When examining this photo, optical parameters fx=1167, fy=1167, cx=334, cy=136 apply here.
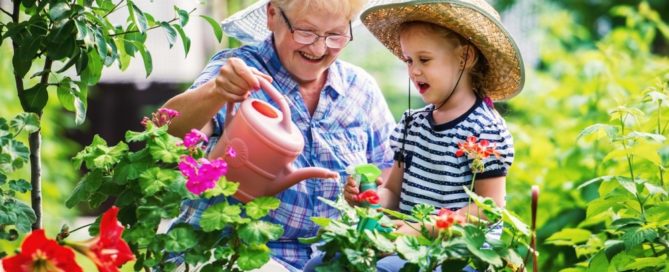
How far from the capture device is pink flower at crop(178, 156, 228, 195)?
2.10 m

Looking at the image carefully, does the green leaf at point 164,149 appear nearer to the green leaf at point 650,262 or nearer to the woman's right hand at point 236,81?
the woman's right hand at point 236,81

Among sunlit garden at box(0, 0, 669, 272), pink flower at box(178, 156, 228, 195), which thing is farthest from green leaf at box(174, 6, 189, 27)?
pink flower at box(178, 156, 228, 195)

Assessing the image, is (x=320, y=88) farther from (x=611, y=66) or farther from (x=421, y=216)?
(x=611, y=66)

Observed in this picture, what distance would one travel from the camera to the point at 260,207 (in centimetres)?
212

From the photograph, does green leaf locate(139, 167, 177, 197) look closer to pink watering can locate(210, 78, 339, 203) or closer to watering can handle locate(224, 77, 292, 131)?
pink watering can locate(210, 78, 339, 203)

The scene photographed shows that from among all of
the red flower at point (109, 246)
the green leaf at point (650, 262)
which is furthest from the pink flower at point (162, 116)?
the green leaf at point (650, 262)

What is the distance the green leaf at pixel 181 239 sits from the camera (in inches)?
82.4

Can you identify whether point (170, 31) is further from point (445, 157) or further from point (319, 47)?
point (445, 157)

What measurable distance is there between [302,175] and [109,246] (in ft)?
1.69

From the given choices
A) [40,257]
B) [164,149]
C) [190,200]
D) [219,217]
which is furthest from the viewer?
[190,200]

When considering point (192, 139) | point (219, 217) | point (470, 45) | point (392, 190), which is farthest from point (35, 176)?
point (470, 45)

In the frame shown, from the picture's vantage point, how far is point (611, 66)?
193 inches

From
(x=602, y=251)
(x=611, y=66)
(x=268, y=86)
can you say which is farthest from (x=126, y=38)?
(x=611, y=66)

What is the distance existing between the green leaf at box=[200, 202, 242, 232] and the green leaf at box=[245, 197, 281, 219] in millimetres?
27
